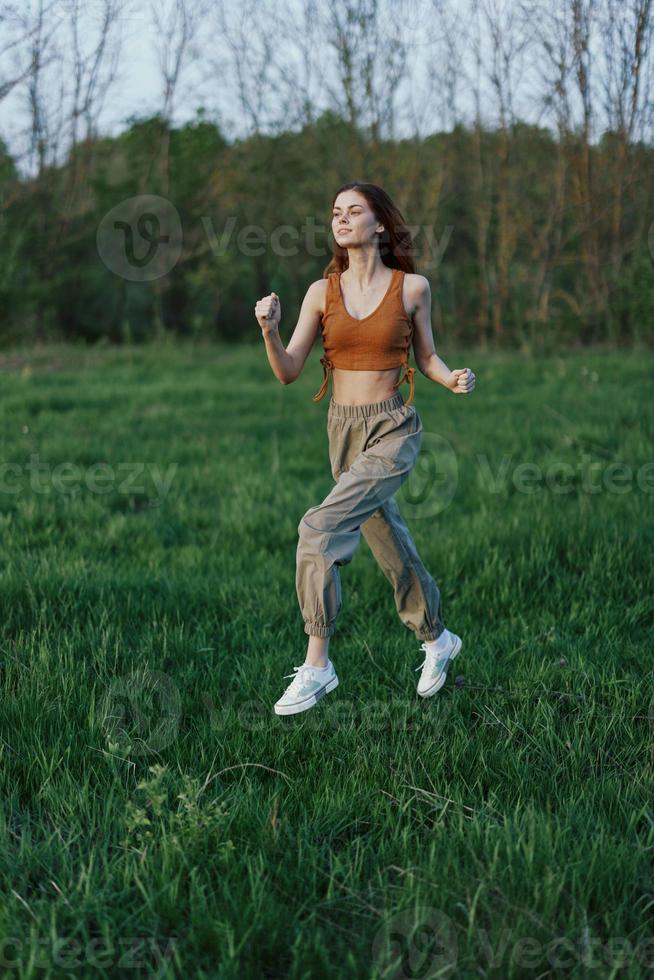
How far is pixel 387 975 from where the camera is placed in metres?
1.72

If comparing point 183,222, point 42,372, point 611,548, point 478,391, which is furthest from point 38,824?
point 183,222


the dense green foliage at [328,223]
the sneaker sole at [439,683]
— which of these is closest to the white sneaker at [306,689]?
the sneaker sole at [439,683]

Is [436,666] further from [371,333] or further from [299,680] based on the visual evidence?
[371,333]

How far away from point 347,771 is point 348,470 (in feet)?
3.26

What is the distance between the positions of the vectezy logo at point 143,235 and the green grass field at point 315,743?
1144 centimetres

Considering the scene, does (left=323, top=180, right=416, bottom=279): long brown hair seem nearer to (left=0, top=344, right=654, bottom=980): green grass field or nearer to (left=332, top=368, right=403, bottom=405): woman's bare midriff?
(left=332, top=368, right=403, bottom=405): woman's bare midriff

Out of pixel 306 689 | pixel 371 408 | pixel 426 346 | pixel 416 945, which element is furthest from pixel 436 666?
pixel 416 945

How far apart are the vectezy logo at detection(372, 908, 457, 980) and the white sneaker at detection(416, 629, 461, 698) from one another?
117cm

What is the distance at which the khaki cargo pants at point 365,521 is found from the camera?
111 inches

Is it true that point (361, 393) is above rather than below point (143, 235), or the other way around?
below

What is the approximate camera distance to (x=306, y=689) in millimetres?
2818

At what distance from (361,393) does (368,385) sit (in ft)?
0.12

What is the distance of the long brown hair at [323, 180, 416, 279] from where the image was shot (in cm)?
294

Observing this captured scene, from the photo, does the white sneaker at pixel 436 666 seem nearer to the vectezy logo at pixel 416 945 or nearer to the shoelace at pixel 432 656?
the shoelace at pixel 432 656
